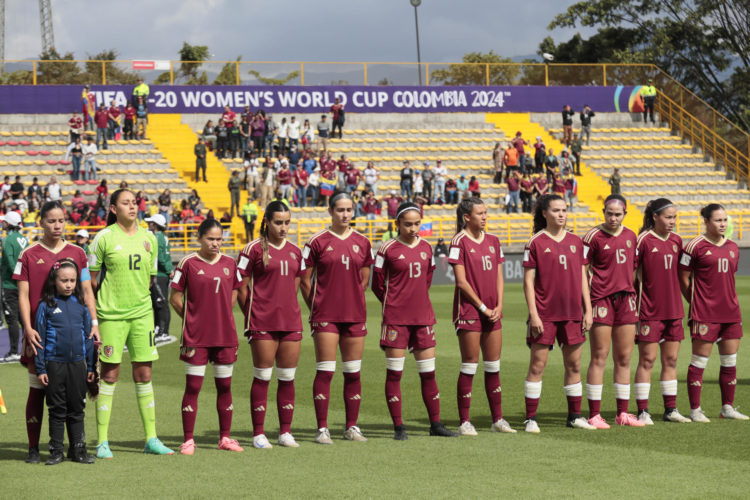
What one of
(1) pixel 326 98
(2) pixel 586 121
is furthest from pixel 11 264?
(2) pixel 586 121

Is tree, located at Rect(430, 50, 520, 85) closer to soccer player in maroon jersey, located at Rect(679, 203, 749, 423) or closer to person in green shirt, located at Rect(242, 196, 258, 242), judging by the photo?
person in green shirt, located at Rect(242, 196, 258, 242)

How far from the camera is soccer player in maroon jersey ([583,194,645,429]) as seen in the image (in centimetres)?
942

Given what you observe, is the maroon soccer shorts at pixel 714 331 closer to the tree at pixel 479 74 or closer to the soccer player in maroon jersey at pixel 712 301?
the soccer player in maroon jersey at pixel 712 301

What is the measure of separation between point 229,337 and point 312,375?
4803 millimetres

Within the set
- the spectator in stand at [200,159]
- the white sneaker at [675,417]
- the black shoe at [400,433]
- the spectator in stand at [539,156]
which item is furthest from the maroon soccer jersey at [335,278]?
the spectator in stand at [539,156]

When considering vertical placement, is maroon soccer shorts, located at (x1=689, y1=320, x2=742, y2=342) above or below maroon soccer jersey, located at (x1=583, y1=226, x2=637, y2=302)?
below

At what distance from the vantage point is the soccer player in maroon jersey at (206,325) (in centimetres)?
851

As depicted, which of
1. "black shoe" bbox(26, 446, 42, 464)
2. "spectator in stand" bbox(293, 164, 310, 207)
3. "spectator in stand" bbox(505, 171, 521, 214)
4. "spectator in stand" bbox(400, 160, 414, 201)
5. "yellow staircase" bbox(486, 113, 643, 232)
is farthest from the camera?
"yellow staircase" bbox(486, 113, 643, 232)

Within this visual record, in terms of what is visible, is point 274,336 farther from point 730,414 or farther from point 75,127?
point 75,127

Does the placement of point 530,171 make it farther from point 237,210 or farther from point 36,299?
point 36,299

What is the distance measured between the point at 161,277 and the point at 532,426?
30.4 ft

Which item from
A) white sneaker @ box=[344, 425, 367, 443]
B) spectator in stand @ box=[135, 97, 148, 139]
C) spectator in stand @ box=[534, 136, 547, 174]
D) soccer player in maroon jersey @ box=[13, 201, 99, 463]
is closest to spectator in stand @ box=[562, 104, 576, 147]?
spectator in stand @ box=[534, 136, 547, 174]

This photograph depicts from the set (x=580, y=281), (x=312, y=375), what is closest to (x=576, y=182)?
(x=312, y=375)

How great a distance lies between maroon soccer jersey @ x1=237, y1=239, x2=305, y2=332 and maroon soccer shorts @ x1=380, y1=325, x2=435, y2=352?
76 cm
